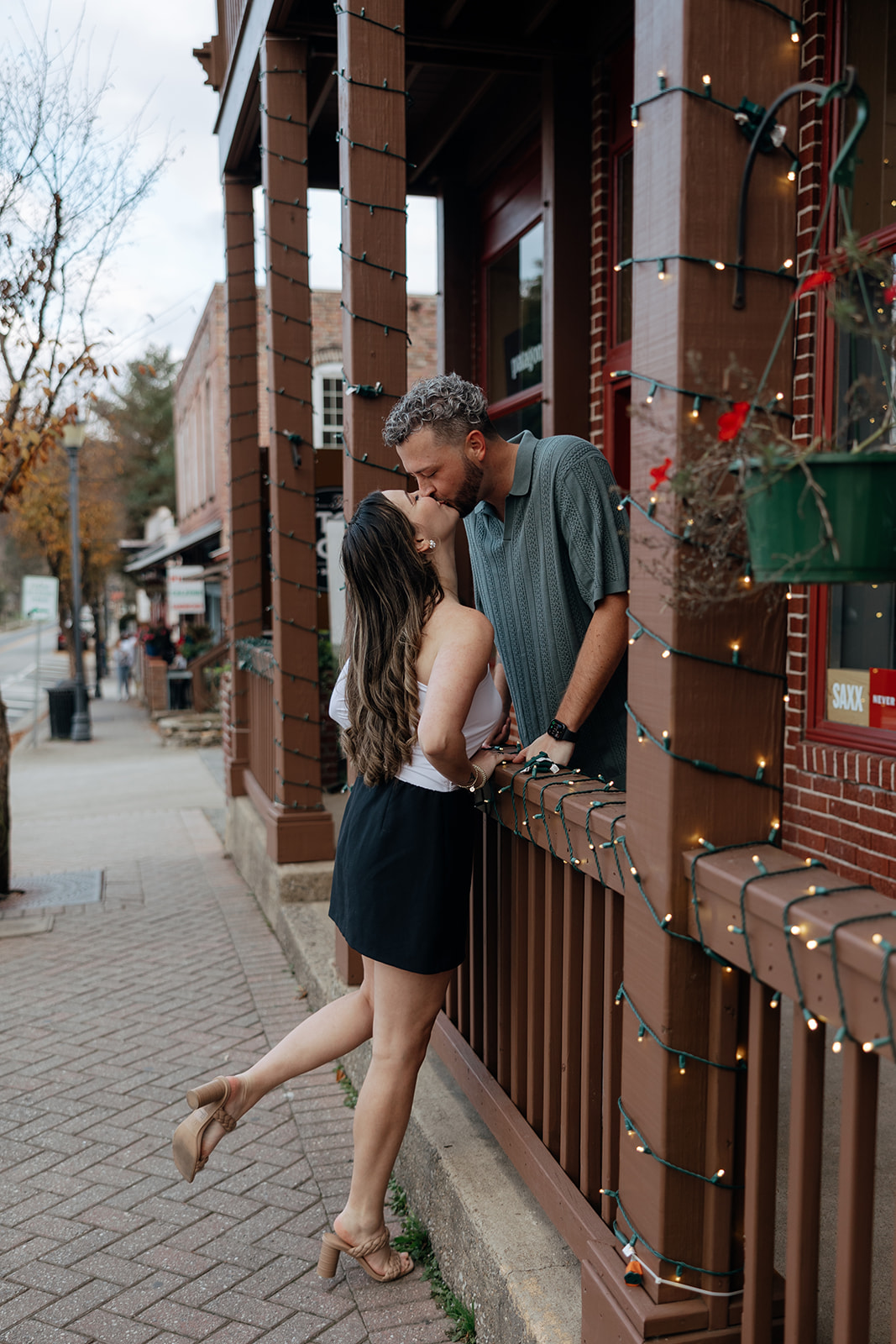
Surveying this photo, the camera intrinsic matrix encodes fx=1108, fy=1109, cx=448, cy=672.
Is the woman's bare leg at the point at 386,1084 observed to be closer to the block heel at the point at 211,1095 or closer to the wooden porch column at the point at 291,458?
the block heel at the point at 211,1095

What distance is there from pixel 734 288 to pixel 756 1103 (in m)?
1.29

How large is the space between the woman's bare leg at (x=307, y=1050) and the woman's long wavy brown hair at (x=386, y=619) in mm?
729

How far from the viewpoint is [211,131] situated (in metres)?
8.30

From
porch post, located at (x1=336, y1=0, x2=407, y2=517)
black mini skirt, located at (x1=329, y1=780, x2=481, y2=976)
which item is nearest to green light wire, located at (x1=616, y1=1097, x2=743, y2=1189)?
black mini skirt, located at (x1=329, y1=780, x2=481, y2=976)

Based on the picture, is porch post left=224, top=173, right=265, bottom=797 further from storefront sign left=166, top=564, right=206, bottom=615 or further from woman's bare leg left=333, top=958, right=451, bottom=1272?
storefront sign left=166, top=564, right=206, bottom=615

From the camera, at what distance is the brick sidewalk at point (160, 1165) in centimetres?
278

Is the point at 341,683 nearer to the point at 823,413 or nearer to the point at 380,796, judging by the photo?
the point at 380,796

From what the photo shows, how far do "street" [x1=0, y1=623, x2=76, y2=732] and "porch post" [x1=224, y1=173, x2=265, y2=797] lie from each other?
16.2 feet

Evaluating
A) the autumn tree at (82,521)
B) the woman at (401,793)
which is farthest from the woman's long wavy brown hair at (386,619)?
the autumn tree at (82,521)

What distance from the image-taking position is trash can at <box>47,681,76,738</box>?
800 inches

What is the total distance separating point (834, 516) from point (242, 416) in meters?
6.72

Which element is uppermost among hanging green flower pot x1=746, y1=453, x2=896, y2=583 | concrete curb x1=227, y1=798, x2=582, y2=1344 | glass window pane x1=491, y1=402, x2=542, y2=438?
glass window pane x1=491, y1=402, x2=542, y2=438

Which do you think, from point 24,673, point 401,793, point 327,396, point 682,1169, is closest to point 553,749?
point 401,793

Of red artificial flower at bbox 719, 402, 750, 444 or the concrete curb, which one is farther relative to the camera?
the concrete curb
